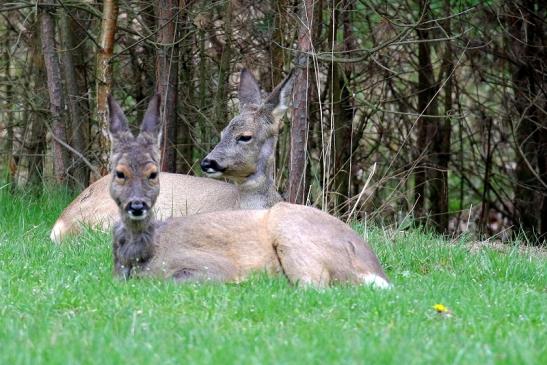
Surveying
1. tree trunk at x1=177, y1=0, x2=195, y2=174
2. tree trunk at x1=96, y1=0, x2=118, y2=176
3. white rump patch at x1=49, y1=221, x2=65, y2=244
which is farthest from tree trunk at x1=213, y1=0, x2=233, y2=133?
white rump patch at x1=49, y1=221, x2=65, y2=244

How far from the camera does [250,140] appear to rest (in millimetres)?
10023

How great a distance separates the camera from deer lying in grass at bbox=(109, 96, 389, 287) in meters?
Answer: 6.80

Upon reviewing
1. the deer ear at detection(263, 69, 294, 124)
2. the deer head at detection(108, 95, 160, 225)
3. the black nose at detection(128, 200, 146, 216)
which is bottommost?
the black nose at detection(128, 200, 146, 216)

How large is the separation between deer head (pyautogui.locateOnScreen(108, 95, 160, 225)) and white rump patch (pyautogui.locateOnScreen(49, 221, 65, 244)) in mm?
2078

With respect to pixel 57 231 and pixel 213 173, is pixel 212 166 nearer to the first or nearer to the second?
pixel 213 173

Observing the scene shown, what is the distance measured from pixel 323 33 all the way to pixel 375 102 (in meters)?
1.08

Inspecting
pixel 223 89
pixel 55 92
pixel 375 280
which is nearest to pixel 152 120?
pixel 375 280

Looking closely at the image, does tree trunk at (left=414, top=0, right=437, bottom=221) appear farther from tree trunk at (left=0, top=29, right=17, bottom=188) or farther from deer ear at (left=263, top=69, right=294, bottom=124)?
tree trunk at (left=0, top=29, right=17, bottom=188)

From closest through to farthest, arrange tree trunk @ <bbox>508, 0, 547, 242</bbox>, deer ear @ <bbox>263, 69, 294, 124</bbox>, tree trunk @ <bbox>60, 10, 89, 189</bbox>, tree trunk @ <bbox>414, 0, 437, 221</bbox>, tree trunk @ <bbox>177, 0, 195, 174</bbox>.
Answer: deer ear @ <bbox>263, 69, 294, 124</bbox> < tree trunk @ <bbox>60, 10, 89, 189</bbox> < tree trunk @ <bbox>177, 0, 195, 174</bbox> < tree trunk @ <bbox>508, 0, 547, 242</bbox> < tree trunk @ <bbox>414, 0, 437, 221</bbox>

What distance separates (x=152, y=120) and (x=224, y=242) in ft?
3.28

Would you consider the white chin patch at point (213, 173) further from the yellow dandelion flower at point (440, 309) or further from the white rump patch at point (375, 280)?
the yellow dandelion flower at point (440, 309)

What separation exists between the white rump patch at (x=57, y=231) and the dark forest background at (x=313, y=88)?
1.63 metres

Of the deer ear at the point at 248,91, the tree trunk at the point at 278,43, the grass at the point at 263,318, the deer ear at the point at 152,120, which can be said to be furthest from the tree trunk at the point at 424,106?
the deer ear at the point at 152,120

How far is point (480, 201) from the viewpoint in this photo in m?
15.6
